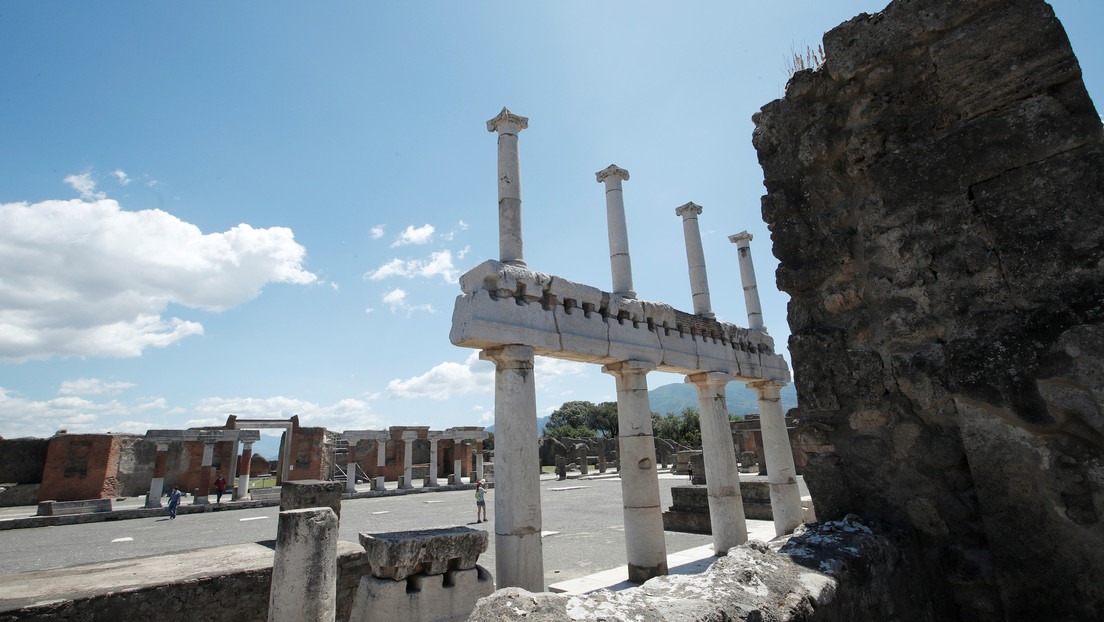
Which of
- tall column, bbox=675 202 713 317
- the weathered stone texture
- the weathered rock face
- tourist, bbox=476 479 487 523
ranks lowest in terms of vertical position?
tourist, bbox=476 479 487 523

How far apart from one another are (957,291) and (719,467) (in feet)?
25.4

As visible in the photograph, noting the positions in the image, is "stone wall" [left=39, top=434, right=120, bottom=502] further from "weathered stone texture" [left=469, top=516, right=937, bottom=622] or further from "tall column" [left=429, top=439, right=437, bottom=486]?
"weathered stone texture" [left=469, top=516, right=937, bottom=622]

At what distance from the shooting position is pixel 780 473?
35.1 feet

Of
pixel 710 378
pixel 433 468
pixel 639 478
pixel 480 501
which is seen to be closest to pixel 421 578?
pixel 639 478

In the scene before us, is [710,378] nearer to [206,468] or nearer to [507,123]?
[507,123]

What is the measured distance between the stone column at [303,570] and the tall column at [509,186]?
404 cm

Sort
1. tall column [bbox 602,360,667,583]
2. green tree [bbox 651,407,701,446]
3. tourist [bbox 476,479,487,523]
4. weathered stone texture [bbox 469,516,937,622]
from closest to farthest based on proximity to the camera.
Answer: weathered stone texture [bbox 469,516,937,622]
tall column [bbox 602,360,667,583]
tourist [bbox 476,479,487,523]
green tree [bbox 651,407,701,446]

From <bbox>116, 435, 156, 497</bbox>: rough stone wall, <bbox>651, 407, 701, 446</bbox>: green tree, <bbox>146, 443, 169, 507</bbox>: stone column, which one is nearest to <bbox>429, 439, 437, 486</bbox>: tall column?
<bbox>146, 443, 169, 507</bbox>: stone column

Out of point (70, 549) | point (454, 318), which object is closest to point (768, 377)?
point (454, 318)

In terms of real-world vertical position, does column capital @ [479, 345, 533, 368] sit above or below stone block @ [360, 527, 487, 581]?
above

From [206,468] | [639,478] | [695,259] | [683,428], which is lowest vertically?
[639,478]

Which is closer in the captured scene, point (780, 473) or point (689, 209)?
point (780, 473)

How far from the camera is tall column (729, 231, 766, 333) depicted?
12.9m

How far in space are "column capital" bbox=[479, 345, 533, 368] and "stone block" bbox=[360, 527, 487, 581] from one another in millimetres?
2284
